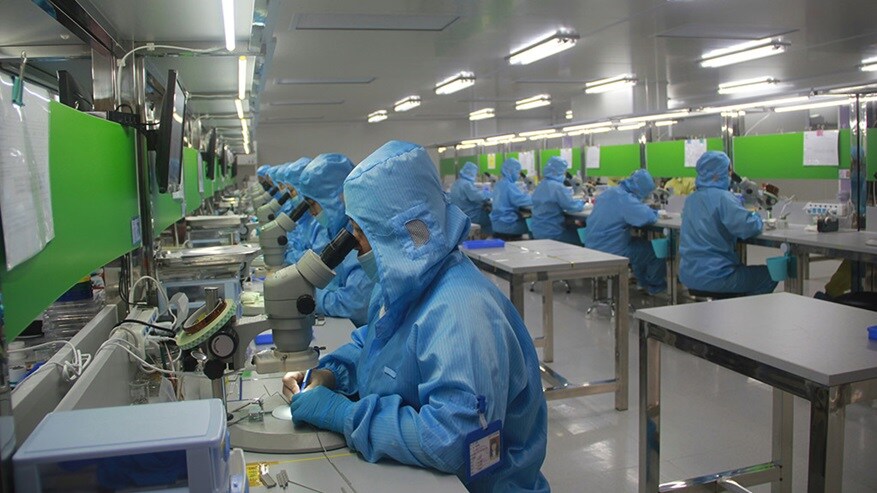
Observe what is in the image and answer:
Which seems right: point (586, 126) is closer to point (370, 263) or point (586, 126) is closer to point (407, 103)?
point (407, 103)

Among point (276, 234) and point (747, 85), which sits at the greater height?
point (747, 85)

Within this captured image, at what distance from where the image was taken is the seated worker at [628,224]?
607 centimetres

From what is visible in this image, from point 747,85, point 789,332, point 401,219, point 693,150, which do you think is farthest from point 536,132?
point 401,219

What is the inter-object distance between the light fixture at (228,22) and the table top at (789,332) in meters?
1.73

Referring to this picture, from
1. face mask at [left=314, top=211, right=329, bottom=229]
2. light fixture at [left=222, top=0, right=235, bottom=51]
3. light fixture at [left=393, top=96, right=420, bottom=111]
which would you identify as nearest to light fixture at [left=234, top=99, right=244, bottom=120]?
face mask at [left=314, top=211, right=329, bottom=229]

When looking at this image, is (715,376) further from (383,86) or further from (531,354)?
(383,86)

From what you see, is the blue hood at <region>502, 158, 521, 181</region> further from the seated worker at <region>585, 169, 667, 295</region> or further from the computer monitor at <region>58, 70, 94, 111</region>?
the computer monitor at <region>58, 70, 94, 111</region>

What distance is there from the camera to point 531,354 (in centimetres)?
161

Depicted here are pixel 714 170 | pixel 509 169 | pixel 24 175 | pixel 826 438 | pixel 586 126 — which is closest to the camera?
pixel 24 175

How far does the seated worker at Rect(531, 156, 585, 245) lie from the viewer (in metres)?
7.42

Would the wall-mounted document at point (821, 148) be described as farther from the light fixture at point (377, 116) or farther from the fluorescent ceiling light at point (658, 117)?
the light fixture at point (377, 116)

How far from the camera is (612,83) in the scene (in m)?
9.39

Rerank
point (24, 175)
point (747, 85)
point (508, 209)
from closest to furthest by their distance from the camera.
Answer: point (24, 175) → point (508, 209) → point (747, 85)

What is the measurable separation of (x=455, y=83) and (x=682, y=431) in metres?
6.60
